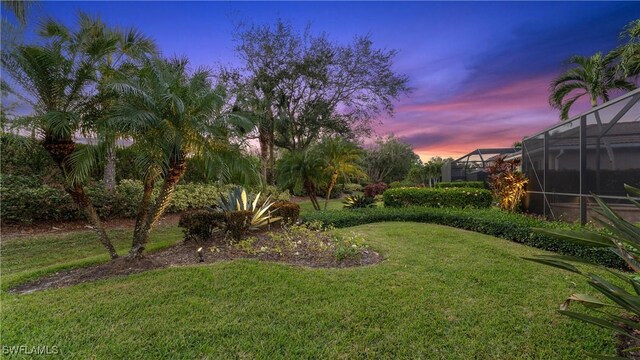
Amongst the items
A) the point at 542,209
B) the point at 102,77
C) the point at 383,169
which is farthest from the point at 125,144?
the point at 383,169

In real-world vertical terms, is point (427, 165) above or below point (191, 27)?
below

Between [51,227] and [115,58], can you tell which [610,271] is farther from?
[51,227]

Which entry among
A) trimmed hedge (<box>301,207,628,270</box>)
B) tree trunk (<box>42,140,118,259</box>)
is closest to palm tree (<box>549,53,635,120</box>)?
trimmed hedge (<box>301,207,628,270</box>)

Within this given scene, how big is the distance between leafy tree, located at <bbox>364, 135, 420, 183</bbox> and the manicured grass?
26647 millimetres

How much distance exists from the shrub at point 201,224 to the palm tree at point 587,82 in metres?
16.8

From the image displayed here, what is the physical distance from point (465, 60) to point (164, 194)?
8473 mm

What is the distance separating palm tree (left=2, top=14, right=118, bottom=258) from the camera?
158 inches

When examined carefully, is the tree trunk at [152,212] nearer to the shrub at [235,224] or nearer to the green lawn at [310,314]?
the green lawn at [310,314]

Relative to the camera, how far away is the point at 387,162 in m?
33.1

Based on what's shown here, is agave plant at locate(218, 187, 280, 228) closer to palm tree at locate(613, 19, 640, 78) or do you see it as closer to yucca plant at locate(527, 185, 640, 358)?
yucca plant at locate(527, 185, 640, 358)

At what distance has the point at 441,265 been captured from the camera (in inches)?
182


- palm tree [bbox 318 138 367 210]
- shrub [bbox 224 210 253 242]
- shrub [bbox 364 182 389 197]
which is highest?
palm tree [bbox 318 138 367 210]

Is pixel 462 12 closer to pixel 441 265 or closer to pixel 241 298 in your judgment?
pixel 441 265

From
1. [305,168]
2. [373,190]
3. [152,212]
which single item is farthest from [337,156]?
[152,212]
